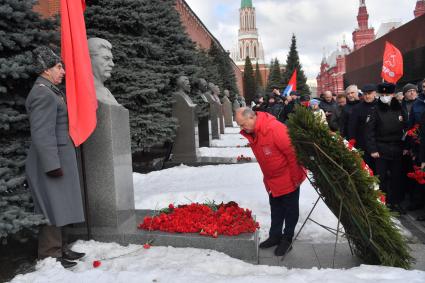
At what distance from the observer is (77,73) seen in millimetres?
4512

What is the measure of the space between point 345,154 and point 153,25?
9119mm

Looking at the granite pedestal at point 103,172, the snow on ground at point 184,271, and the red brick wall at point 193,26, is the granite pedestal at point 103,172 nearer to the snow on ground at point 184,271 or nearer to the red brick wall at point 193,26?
the snow on ground at point 184,271

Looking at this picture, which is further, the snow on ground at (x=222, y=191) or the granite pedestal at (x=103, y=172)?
the snow on ground at (x=222, y=191)

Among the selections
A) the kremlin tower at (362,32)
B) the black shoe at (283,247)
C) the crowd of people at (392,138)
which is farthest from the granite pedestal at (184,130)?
the kremlin tower at (362,32)

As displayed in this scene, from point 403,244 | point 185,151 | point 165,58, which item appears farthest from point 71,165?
A: point 165,58

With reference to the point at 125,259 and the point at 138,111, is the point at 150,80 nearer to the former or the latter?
the point at 138,111

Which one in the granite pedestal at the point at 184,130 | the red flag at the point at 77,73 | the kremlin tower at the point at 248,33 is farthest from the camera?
the kremlin tower at the point at 248,33

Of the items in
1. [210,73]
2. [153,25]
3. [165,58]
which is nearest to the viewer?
[153,25]

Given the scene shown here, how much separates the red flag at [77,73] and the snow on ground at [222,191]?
2.28 metres

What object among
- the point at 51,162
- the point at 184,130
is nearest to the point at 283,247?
the point at 51,162

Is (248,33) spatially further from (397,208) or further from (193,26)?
(397,208)

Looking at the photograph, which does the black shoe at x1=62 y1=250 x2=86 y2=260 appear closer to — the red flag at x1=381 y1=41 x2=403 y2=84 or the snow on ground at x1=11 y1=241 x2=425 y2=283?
the snow on ground at x1=11 y1=241 x2=425 y2=283

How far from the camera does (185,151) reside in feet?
39.2

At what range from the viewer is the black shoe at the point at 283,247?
4426mm
